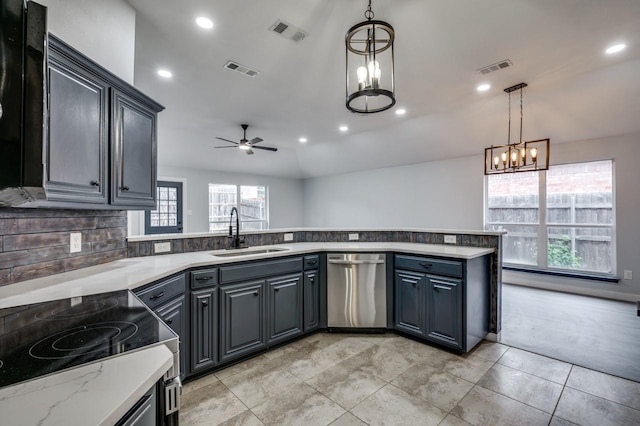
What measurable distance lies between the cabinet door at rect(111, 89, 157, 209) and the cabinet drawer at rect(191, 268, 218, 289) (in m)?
0.65

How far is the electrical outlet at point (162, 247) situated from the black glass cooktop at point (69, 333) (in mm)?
1284

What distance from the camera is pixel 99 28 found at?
202 cm

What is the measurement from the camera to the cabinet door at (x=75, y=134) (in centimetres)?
150

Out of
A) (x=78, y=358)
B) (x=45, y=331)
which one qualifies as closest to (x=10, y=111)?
(x=78, y=358)

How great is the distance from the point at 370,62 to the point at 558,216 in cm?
535

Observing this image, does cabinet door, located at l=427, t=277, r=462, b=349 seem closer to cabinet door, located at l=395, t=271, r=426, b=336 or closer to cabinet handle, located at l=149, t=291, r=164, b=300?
cabinet door, located at l=395, t=271, r=426, b=336

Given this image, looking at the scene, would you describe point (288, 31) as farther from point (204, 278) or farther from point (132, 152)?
point (204, 278)

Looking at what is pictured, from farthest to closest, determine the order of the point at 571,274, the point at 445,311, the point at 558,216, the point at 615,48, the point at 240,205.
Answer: the point at 240,205 → the point at 558,216 → the point at 571,274 → the point at 615,48 → the point at 445,311

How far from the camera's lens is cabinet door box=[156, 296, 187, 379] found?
6.28 ft

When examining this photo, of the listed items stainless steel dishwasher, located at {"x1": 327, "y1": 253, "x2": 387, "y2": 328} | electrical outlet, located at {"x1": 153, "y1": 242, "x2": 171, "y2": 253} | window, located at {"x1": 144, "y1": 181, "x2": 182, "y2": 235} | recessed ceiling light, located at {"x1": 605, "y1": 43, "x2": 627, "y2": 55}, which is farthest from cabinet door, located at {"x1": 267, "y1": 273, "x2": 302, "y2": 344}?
window, located at {"x1": 144, "y1": 181, "x2": 182, "y2": 235}

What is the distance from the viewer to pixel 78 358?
30.3 inches

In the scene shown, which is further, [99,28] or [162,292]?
[99,28]

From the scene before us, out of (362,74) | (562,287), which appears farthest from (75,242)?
(562,287)

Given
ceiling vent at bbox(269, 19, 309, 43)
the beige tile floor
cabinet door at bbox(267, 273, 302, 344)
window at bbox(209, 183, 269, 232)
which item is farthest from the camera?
window at bbox(209, 183, 269, 232)
